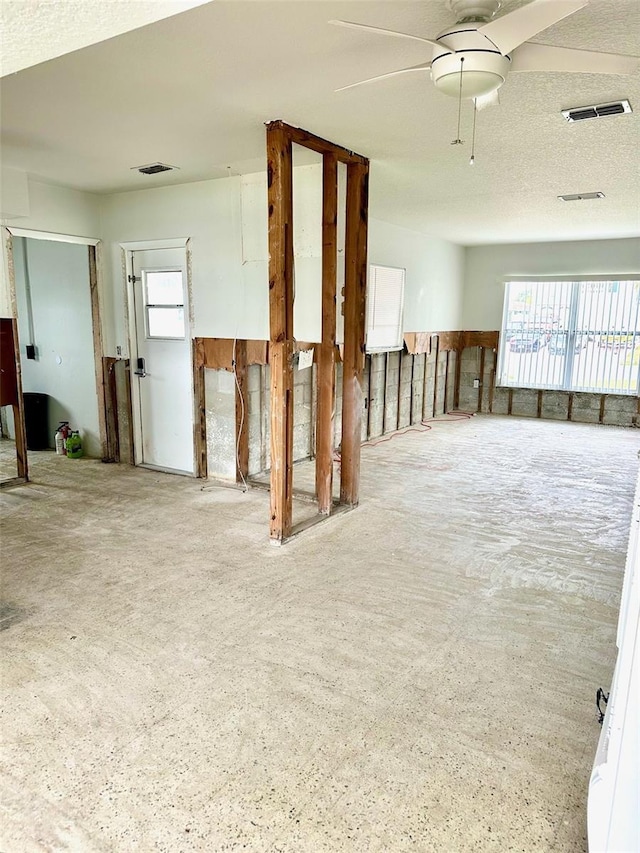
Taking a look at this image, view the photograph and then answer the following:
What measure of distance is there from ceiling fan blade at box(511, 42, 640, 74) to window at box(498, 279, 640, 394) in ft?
22.5

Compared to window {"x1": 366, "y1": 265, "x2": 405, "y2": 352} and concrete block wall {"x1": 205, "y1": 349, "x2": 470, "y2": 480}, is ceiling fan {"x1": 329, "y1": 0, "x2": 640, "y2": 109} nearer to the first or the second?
concrete block wall {"x1": 205, "y1": 349, "x2": 470, "y2": 480}

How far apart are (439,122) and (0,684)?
360cm

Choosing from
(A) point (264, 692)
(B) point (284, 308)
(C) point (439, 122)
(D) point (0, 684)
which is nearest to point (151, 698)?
Result: (A) point (264, 692)

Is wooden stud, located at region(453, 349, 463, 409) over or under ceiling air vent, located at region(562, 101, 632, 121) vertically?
under

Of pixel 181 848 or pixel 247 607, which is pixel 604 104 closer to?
→ pixel 247 607

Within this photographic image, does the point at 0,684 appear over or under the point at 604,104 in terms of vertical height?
under

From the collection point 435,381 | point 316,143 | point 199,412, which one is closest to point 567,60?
point 316,143

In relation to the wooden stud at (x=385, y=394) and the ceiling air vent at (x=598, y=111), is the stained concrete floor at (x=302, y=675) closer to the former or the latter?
the ceiling air vent at (x=598, y=111)

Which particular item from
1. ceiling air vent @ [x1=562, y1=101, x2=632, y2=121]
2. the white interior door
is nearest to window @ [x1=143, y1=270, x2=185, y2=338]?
the white interior door

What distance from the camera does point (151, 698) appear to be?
2.21 meters

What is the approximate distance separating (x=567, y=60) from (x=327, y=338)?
2413mm

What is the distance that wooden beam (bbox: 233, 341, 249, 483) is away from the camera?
491 centimetres

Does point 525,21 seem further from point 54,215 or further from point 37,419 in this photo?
point 37,419

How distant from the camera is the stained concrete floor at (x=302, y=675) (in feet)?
5.58
